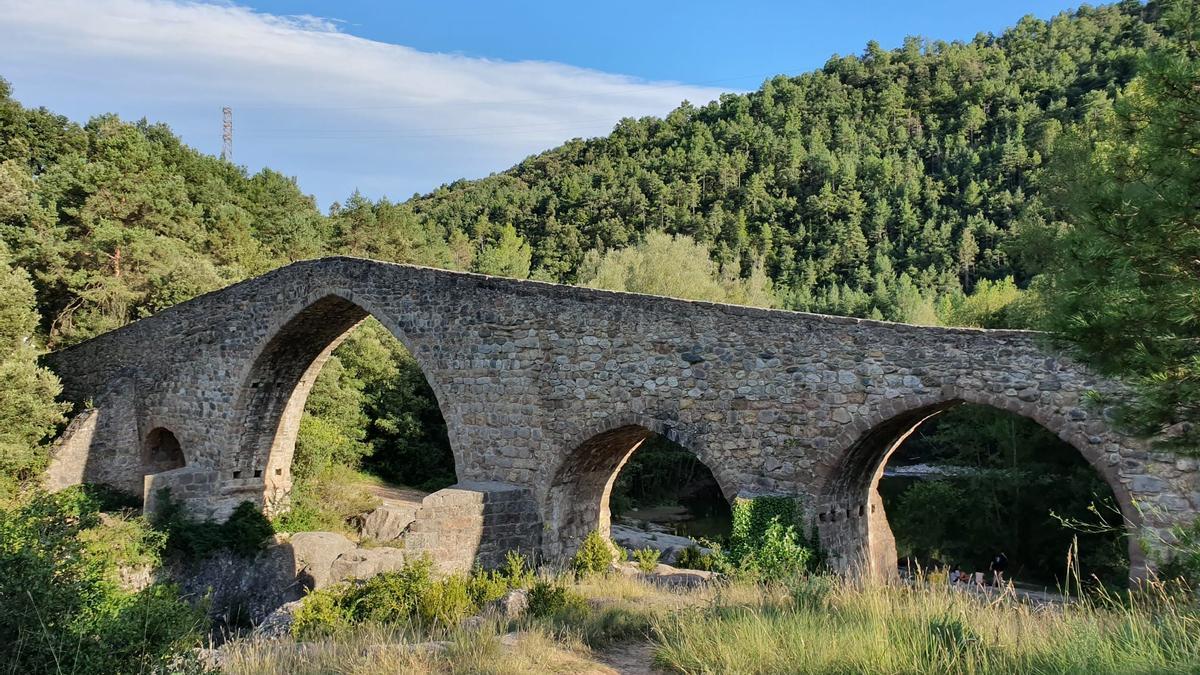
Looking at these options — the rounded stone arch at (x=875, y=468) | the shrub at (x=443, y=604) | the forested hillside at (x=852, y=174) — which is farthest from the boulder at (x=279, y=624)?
the forested hillside at (x=852, y=174)

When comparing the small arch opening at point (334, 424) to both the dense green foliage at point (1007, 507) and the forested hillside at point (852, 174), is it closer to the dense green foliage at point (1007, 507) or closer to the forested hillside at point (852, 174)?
the dense green foliage at point (1007, 507)

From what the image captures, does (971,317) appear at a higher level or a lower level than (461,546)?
higher

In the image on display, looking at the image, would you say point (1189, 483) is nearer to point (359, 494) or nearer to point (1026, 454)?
point (1026, 454)

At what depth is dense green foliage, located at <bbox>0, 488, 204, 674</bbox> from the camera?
170 inches

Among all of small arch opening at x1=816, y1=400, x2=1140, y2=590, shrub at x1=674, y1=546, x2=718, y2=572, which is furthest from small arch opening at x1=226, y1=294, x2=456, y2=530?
small arch opening at x1=816, y1=400, x2=1140, y2=590

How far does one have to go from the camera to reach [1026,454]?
1894 cm

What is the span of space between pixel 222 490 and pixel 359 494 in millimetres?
3203

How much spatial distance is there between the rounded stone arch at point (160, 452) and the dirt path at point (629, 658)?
15.0 metres

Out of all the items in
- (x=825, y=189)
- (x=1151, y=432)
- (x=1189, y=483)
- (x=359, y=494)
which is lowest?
(x=359, y=494)

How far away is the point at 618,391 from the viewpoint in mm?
10039

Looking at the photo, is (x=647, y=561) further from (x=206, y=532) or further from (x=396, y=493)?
(x=396, y=493)

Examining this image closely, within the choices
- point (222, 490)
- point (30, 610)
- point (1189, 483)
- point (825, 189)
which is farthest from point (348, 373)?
point (825, 189)

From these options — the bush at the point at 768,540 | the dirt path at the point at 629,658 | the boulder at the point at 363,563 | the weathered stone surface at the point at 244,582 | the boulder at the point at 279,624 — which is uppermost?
the bush at the point at 768,540

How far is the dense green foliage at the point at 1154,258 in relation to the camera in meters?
3.96
